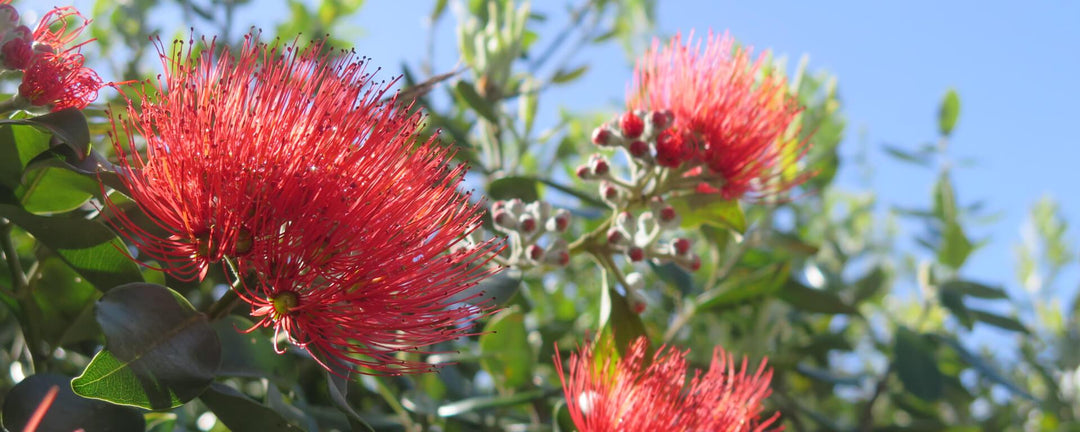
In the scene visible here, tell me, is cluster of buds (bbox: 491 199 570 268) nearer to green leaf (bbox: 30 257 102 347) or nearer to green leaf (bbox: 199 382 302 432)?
green leaf (bbox: 199 382 302 432)

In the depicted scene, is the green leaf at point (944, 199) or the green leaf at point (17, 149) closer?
the green leaf at point (17, 149)

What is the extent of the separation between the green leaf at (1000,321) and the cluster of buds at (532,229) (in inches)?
68.3

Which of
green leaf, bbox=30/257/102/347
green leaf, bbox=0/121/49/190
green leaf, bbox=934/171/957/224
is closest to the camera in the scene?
green leaf, bbox=0/121/49/190

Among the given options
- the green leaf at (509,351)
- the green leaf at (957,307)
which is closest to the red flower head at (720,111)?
the green leaf at (509,351)

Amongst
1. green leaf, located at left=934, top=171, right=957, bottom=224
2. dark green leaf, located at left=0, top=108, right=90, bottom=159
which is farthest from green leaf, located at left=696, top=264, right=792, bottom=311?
dark green leaf, located at left=0, top=108, right=90, bottom=159

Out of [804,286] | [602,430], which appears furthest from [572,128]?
[602,430]

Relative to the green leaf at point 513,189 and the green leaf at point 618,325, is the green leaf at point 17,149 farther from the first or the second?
the green leaf at point 618,325

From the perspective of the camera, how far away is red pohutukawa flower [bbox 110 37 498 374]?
1227mm

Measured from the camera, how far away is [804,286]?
2.19m

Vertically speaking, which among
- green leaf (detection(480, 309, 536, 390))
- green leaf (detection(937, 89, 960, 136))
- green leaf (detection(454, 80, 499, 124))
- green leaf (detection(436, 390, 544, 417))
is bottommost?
green leaf (detection(436, 390, 544, 417))

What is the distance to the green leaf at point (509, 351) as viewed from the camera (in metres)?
2.01

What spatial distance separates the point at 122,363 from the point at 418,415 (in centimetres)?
87

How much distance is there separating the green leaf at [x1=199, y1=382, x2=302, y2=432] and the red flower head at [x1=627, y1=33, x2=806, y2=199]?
86 centimetres

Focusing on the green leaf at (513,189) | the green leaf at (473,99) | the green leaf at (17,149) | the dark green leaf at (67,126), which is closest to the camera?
the dark green leaf at (67,126)
